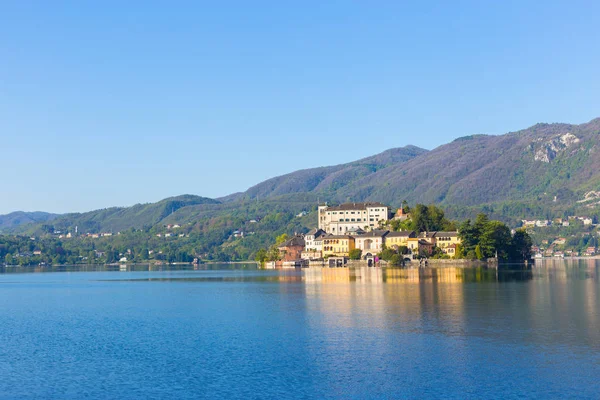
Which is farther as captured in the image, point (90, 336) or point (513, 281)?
point (513, 281)

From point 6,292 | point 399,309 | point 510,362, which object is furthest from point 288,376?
point 6,292

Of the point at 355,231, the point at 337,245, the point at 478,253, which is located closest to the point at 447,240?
the point at 478,253

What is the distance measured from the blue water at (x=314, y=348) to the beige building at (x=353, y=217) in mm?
103703

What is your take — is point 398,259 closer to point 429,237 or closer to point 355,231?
point 429,237

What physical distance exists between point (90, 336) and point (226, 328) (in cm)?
820

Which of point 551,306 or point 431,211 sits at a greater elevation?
point 431,211

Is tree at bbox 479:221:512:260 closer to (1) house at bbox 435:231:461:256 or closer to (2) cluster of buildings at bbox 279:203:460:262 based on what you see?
(1) house at bbox 435:231:461:256

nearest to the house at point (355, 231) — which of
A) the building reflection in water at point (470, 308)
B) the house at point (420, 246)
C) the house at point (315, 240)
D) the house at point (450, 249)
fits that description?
the house at point (315, 240)

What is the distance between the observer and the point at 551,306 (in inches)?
2195

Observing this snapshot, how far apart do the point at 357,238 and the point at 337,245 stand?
666 centimetres

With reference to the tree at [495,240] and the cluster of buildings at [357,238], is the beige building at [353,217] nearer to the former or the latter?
the cluster of buildings at [357,238]

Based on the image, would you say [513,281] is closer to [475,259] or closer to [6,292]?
[475,259]

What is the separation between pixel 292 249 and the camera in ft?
578

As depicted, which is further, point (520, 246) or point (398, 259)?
point (520, 246)
